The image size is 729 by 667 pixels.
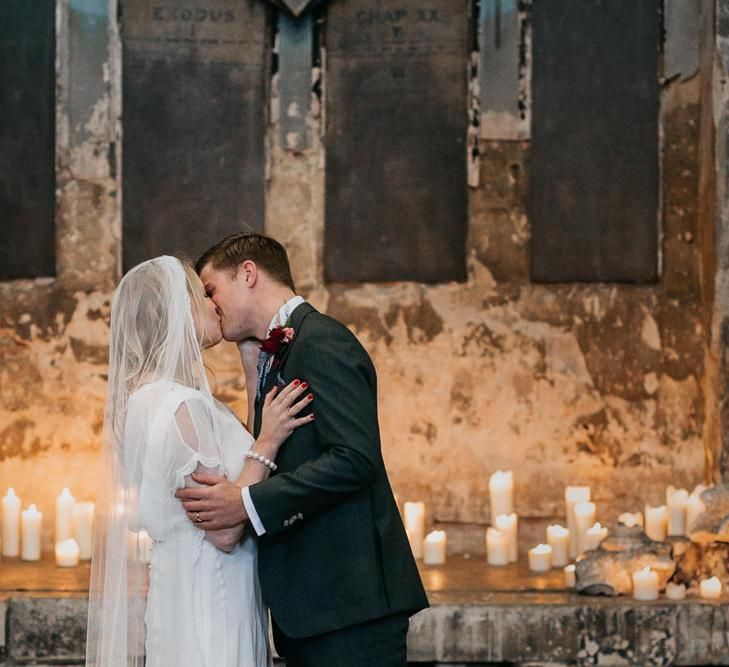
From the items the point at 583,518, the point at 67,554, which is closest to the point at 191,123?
the point at 67,554

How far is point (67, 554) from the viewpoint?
4906mm

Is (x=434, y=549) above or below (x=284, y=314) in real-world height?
below

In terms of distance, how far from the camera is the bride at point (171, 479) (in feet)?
9.96

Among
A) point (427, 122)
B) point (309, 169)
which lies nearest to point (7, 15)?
point (309, 169)

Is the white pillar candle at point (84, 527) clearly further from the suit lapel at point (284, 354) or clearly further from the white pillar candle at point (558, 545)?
the suit lapel at point (284, 354)

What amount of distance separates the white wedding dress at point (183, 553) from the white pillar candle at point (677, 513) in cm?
245

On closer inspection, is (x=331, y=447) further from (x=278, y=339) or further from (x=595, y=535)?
(x=595, y=535)

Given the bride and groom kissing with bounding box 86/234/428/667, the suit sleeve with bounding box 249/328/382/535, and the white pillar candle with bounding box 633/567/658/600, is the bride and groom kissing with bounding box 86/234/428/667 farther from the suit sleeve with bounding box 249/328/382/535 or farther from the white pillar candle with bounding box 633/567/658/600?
the white pillar candle with bounding box 633/567/658/600

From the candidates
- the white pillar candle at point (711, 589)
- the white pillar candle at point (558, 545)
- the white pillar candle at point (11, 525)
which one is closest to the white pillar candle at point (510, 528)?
the white pillar candle at point (558, 545)

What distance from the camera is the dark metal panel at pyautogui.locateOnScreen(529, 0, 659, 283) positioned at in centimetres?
552

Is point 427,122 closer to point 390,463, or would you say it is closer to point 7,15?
point 390,463

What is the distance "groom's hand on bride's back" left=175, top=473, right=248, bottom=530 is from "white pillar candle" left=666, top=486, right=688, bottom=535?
258cm

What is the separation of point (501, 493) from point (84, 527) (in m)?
1.71

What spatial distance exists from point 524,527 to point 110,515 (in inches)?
109
